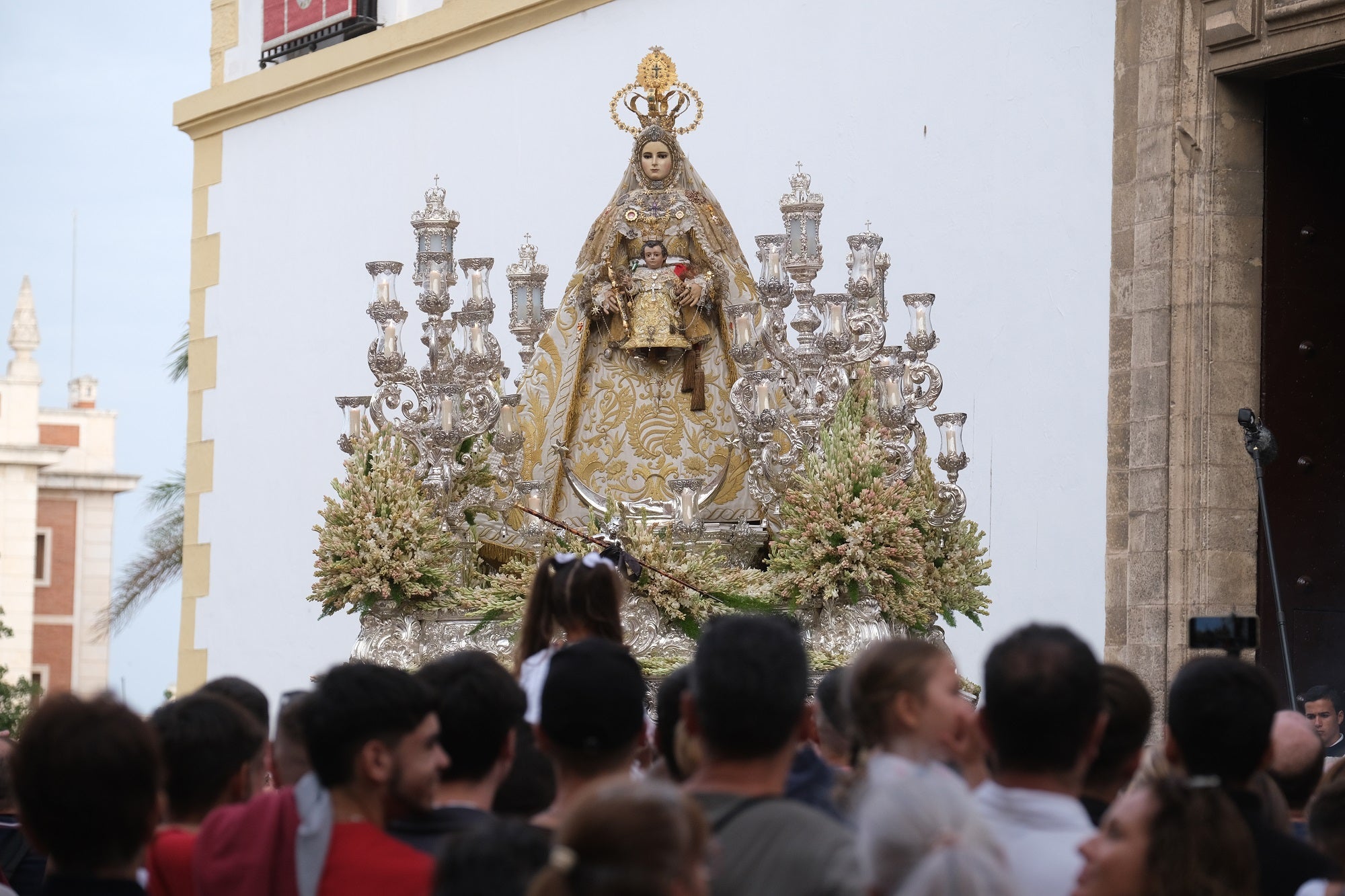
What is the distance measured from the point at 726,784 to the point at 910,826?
1.58ft

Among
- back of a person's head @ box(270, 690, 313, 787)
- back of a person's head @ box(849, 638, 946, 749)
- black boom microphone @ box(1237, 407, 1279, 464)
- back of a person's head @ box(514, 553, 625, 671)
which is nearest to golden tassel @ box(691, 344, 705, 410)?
black boom microphone @ box(1237, 407, 1279, 464)

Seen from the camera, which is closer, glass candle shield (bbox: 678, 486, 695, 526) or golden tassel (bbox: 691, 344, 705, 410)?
glass candle shield (bbox: 678, 486, 695, 526)

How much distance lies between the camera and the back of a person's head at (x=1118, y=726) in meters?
3.25

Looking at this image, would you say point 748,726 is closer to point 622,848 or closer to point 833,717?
point 622,848

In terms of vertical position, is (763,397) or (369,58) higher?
(369,58)

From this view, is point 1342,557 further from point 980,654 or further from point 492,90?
point 492,90

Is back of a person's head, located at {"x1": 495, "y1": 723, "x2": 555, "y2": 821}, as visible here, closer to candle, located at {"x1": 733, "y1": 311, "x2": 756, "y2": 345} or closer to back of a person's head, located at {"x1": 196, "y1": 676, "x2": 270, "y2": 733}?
back of a person's head, located at {"x1": 196, "y1": 676, "x2": 270, "y2": 733}

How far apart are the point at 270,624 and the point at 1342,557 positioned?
6755 mm

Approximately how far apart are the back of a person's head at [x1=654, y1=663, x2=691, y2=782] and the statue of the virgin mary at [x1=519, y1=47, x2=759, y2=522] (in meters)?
3.72

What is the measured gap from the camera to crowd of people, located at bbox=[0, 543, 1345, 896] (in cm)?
233

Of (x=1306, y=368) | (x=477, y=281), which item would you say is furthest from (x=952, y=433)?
(x=1306, y=368)

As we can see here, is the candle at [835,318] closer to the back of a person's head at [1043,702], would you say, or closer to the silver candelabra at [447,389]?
the silver candelabra at [447,389]

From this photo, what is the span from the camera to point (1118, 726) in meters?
3.26

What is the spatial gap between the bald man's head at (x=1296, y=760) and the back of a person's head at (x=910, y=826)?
169 cm
